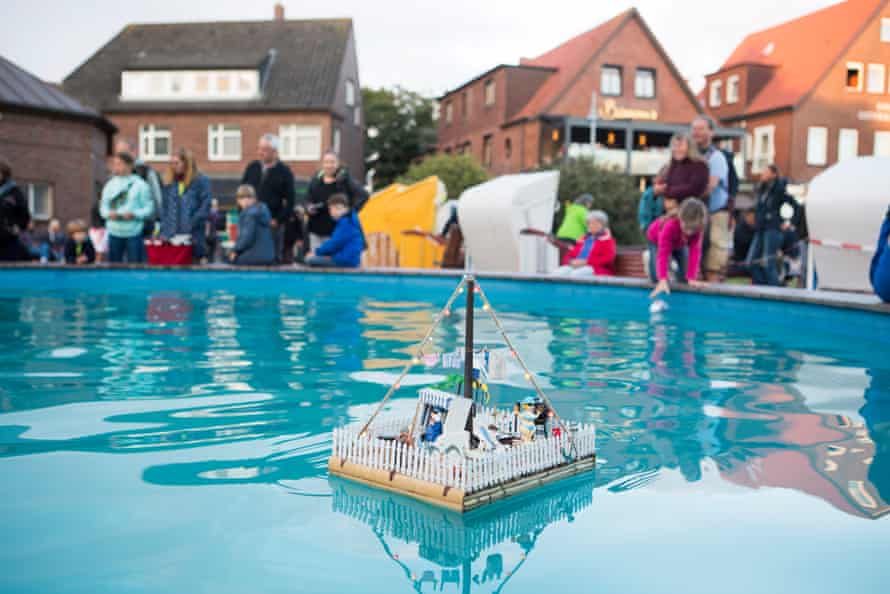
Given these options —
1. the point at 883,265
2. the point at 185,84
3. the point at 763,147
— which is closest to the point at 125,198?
the point at 883,265

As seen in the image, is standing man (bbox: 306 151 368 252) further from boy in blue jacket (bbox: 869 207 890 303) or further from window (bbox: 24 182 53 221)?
window (bbox: 24 182 53 221)

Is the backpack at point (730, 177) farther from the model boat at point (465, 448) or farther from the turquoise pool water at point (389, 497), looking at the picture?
the model boat at point (465, 448)

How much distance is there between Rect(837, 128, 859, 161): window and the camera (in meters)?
38.3

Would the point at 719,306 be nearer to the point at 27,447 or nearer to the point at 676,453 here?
the point at 676,453

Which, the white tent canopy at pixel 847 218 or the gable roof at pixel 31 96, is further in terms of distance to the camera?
the gable roof at pixel 31 96

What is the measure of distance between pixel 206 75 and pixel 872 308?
1319 inches

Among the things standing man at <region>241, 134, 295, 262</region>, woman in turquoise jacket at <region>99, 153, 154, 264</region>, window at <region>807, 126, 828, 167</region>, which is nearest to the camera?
woman in turquoise jacket at <region>99, 153, 154, 264</region>

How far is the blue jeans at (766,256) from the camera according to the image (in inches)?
487

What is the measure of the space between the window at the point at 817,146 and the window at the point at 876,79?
3152 millimetres

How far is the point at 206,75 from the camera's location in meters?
36.9

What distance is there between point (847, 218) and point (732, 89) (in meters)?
33.3

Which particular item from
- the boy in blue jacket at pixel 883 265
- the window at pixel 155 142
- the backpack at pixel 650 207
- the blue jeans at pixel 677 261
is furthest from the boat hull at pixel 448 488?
the window at pixel 155 142

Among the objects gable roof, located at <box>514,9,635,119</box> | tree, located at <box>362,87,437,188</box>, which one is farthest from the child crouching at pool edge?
tree, located at <box>362,87,437,188</box>

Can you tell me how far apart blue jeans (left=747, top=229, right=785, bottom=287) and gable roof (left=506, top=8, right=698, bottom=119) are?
77.4ft
